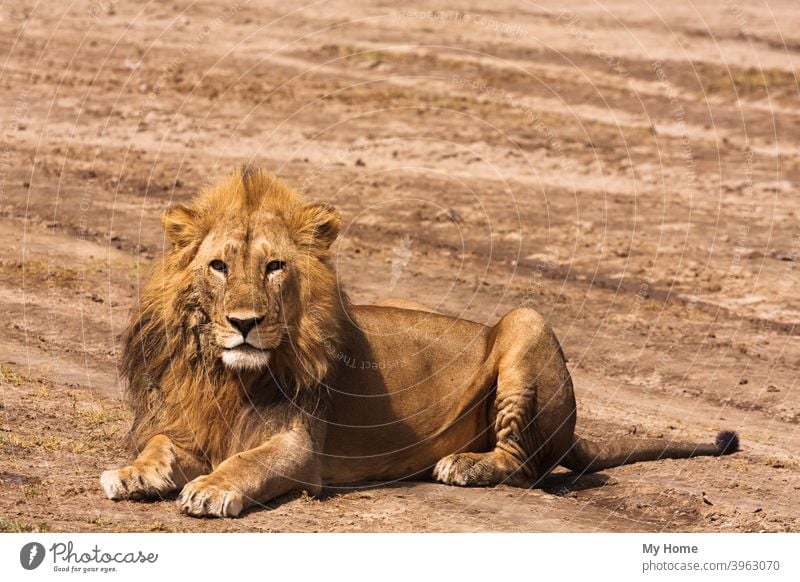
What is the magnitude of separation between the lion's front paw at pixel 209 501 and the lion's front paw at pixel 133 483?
0.27 m

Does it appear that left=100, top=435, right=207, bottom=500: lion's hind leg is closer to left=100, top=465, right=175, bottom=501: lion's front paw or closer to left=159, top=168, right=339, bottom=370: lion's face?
left=100, top=465, right=175, bottom=501: lion's front paw

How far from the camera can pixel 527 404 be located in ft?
34.0

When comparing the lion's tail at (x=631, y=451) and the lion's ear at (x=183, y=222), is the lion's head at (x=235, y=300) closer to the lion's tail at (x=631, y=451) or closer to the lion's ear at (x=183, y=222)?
the lion's ear at (x=183, y=222)

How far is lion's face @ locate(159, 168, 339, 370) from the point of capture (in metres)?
8.80

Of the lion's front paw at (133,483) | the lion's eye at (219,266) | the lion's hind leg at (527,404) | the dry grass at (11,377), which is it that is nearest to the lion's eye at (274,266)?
the lion's eye at (219,266)

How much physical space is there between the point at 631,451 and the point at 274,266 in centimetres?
344

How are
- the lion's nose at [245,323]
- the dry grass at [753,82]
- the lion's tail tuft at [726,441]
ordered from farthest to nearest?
the dry grass at [753,82] → the lion's tail tuft at [726,441] → the lion's nose at [245,323]

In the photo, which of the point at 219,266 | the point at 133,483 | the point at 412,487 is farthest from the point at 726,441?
the point at 133,483

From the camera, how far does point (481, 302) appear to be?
16.4 metres

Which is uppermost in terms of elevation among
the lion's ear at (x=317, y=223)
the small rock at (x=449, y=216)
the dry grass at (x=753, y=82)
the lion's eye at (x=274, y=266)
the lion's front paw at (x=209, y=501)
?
the dry grass at (x=753, y=82)

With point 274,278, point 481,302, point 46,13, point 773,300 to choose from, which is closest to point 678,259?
point 773,300

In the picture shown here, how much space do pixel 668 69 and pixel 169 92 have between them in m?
9.41

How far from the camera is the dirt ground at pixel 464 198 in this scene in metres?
10.2

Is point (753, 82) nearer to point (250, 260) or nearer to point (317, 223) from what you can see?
point (317, 223)
